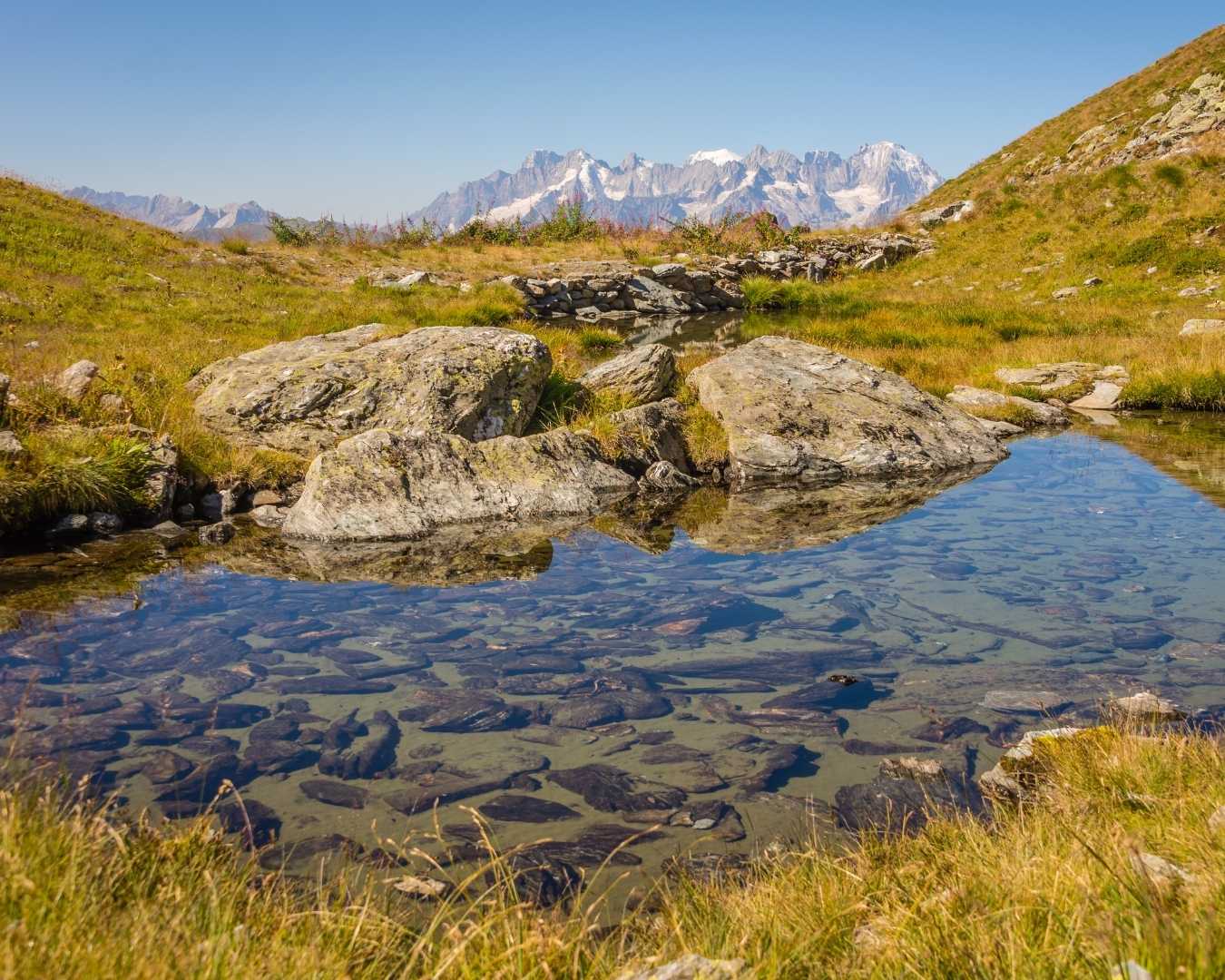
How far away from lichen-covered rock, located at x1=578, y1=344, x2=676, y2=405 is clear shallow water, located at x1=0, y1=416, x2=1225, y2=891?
560 centimetres

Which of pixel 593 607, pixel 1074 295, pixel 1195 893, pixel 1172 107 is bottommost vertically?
pixel 593 607

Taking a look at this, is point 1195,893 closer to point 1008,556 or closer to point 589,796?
point 589,796

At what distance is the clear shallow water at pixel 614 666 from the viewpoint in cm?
556

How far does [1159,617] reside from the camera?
8.46 m

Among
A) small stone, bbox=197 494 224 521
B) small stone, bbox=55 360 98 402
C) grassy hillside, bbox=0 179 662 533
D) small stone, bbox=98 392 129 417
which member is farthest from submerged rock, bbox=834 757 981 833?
small stone, bbox=55 360 98 402

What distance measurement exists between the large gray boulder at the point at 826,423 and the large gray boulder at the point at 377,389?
3849mm

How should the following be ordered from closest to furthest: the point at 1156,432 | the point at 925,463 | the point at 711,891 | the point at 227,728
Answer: the point at 711,891 → the point at 227,728 → the point at 925,463 → the point at 1156,432

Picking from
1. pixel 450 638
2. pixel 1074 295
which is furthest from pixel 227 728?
pixel 1074 295

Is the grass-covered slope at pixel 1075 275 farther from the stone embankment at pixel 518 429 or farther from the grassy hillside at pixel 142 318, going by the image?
the grassy hillside at pixel 142 318

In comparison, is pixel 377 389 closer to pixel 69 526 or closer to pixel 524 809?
pixel 69 526

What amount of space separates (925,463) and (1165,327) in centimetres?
1485

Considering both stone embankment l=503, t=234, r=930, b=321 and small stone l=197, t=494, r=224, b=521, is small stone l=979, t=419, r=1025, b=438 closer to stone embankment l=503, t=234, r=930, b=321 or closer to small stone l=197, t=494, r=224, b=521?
small stone l=197, t=494, r=224, b=521

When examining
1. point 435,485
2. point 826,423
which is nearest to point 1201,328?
point 826,423

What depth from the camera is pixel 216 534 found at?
11.5 meters
